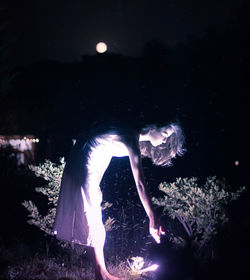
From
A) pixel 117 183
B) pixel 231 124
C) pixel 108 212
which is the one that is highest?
pixel 231 124

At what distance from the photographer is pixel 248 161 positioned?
12.4 meters

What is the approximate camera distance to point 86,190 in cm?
362

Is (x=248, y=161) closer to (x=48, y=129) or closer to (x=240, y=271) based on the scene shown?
(x=240, y=271)

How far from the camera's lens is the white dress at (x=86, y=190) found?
11.9 ft

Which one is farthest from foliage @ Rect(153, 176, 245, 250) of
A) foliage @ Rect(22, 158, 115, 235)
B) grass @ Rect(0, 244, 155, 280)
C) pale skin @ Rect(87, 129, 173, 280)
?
pale skin @ Rect(87, 129, 173, 280)

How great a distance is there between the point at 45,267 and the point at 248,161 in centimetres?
919

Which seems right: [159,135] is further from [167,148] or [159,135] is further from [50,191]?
[50,191]

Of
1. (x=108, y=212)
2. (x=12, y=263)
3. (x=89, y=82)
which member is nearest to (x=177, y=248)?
(x=12, y=263)

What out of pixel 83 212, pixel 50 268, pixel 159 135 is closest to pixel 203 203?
pixel 159 135

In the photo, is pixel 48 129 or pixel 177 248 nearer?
pixel 177 248

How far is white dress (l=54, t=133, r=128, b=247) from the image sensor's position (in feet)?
11.9

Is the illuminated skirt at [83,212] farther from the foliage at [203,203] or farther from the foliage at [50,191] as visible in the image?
the foliage at [50,191]

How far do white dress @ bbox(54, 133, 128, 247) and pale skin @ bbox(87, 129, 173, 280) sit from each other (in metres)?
0.10

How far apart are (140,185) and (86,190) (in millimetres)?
540
